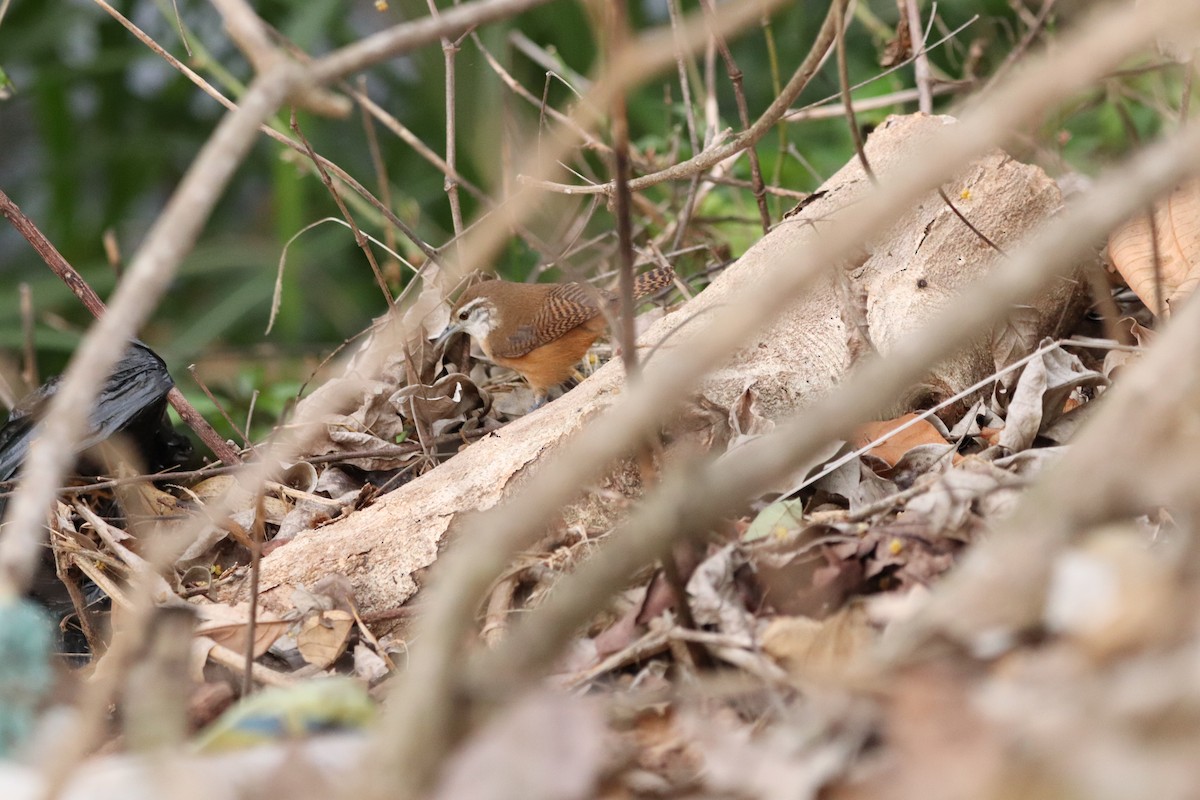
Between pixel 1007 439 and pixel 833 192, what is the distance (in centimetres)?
104

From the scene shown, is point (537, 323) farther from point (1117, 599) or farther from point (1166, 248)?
point (1117, 599)

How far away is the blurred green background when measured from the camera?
6551 mm

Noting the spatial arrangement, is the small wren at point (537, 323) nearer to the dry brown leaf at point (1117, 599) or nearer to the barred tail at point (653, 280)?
the barred tail at point (653, 280)

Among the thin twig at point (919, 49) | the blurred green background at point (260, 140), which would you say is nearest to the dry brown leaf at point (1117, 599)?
the thin twig at point (919, 49)

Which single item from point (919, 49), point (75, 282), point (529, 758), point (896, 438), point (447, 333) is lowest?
point (896, 438)

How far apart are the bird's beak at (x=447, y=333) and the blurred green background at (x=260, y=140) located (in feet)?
5.93

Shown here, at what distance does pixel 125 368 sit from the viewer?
11.5 ft

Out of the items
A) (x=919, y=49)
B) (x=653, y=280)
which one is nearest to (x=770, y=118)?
(x=919, y=49)

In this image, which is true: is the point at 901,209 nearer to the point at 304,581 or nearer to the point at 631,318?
the point at 631,318

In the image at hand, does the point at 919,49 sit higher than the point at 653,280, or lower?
higher

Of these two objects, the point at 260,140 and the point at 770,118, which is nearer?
the point at 770,118

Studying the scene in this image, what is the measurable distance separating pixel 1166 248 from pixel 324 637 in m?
2.28

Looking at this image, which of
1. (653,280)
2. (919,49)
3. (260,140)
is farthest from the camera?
(260,140)

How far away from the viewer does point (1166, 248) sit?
316cm
